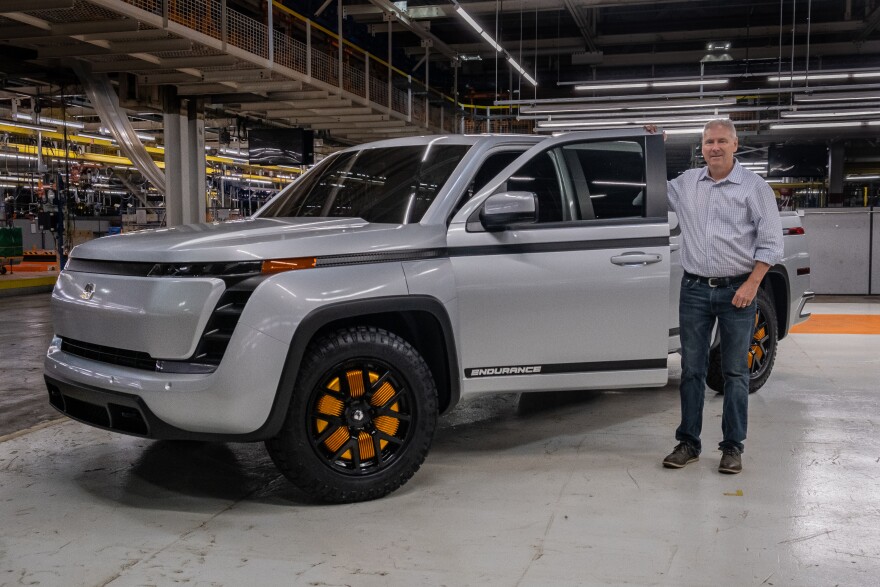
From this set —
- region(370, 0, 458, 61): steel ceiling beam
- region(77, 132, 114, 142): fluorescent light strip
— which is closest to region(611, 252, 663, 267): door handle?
region(370, 0, 458, 61): steel ceiling beam

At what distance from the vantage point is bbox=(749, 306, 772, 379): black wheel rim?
5.84 meters

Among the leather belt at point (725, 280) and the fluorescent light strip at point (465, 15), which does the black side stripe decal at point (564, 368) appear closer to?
the leather belt at point (725, 280)

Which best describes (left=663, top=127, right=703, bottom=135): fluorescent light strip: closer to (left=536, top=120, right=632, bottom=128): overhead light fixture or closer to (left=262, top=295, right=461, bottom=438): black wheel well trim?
(left=536, top=120, right=632, bottom=128): overhead light fixture

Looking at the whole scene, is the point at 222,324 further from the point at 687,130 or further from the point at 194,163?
the point at 687,130

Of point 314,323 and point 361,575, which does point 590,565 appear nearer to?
point 361,575

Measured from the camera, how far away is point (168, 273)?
3.39 m

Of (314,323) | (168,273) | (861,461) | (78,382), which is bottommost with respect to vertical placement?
(861,461)

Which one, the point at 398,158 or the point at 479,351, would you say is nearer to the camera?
the point at 479,351

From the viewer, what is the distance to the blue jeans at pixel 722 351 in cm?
407

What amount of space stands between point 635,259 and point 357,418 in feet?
5.37

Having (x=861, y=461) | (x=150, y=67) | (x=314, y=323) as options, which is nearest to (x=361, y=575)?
(x=314, y=323)

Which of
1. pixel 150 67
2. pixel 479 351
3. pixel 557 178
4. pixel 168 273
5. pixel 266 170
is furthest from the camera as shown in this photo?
pixel 266 170

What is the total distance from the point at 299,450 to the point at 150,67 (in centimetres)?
1115

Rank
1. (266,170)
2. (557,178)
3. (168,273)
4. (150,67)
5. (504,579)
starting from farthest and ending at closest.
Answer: (266,170), (150,67), (557,178), (168,273), (504,579)
